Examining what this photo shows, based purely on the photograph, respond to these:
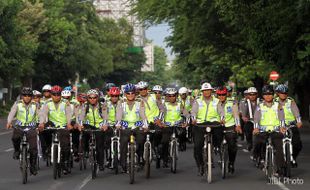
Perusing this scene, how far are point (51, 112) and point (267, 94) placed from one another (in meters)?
4.45

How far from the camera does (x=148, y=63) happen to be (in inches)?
5477

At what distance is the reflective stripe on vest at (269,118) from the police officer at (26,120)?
14.2 ft

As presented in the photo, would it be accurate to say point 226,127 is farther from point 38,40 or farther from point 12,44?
point 38,40

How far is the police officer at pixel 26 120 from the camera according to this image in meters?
14.0

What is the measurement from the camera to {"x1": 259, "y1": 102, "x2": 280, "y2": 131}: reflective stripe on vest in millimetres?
13891

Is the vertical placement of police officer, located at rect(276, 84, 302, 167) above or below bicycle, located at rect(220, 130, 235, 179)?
above

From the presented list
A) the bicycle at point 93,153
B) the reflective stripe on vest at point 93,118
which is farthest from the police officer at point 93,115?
the bicycle at point 93,153

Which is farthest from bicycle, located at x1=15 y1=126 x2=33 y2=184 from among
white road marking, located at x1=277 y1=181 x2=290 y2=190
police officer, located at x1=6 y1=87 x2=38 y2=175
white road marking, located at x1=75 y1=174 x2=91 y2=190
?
white road marking, located at x1=277 y1=181 x2=290 y2=190

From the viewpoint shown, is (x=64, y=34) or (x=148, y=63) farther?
(x=148, y=63)

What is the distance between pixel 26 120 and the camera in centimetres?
1411

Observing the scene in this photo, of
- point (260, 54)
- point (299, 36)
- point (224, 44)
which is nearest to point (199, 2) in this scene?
point (260, 54)

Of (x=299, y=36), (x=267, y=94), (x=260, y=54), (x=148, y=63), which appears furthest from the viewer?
(x=148, y=63)

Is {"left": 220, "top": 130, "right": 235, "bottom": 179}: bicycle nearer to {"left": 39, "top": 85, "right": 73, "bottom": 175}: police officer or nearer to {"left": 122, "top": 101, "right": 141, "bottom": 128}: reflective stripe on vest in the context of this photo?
{"left": 122, "top": 101, "right": 141, "bottom": 128}: reflective stripe on vest

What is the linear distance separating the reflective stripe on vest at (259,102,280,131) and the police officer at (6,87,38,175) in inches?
171
